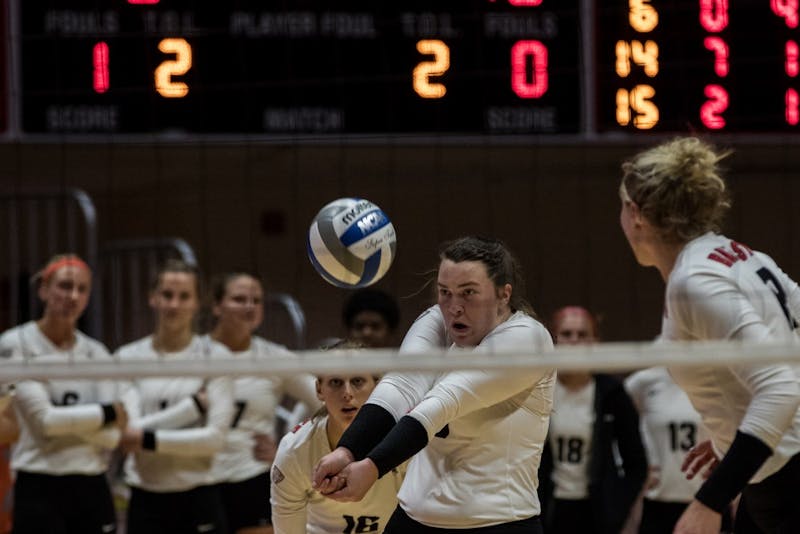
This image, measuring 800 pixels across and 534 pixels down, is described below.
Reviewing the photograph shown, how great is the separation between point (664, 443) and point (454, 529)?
261 centimetres

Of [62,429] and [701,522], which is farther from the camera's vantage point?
[62,429]

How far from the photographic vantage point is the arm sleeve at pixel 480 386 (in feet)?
9.70

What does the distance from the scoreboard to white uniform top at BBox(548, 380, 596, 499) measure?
4.39 feet

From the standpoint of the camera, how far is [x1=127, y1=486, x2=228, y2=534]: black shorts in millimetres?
5375

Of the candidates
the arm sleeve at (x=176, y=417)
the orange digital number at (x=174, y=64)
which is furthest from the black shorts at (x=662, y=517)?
the orange digital number at (x=174, y=64)

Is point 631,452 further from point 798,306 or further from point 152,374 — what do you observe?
point 152,374

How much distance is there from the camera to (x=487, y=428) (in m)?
3.14

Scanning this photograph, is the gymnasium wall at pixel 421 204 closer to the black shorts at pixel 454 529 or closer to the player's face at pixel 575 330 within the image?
the player's face at pixel 575 330

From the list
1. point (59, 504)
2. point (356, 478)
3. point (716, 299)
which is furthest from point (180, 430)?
point (716, 299)

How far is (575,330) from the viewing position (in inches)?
220

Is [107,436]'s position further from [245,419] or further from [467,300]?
[467,300]

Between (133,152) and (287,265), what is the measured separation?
1314 millimetres

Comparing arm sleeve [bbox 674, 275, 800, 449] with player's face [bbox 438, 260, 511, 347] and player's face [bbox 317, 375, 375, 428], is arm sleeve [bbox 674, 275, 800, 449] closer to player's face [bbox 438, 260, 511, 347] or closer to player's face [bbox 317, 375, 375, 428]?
player's face [bbox 438, 260, 511, 347]

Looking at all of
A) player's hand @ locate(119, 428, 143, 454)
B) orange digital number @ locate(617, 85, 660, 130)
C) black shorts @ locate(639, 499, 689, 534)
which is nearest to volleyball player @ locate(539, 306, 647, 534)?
black shorts @ locate(639, 499, 689, 534)
